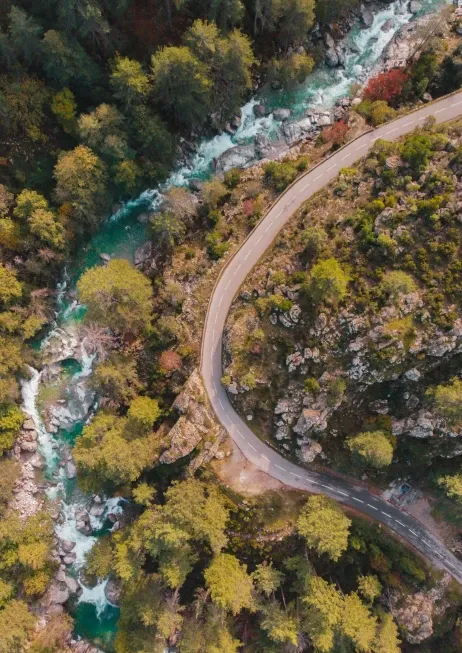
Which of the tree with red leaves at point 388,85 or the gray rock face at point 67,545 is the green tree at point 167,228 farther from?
the gray rock face at point 67,545

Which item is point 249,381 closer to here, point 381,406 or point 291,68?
point 381,406

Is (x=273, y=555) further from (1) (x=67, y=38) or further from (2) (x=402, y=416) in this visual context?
(1) (x=67, y=38)

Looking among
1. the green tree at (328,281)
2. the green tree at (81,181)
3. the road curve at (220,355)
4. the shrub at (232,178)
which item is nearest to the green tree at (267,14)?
the shrub at (232,178)

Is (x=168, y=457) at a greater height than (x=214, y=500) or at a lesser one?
greater

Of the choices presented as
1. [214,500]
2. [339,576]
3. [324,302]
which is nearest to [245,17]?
[324,302]

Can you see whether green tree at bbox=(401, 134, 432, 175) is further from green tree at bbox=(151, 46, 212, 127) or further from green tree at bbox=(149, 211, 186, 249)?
green tree at bbox=(149, 211, 186, 249)

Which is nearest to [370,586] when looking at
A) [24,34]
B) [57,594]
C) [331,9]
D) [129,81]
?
[57,594]
